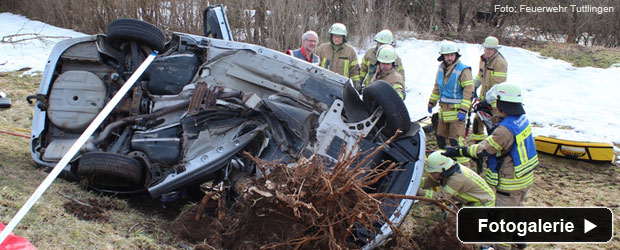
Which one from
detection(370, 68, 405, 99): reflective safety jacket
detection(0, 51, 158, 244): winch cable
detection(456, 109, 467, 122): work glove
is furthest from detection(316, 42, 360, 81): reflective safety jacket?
detection(0, 51, 158, 244): winch cable

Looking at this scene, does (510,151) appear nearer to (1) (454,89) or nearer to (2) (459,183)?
(2) (459,183)

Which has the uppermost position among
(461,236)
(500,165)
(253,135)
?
(253,135)

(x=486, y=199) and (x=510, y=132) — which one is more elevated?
(x=510, y=132)

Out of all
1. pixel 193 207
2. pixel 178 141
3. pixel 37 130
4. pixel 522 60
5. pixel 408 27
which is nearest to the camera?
pixel 193 207

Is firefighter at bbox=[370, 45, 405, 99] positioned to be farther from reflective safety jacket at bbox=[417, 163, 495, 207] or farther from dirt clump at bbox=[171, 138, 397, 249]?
dirt clump at bbox=[171, 138, 397, 249]

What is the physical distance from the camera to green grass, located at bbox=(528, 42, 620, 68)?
39.5 feet

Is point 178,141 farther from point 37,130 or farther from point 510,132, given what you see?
point 510,132

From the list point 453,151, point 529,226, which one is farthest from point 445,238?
point 453,151

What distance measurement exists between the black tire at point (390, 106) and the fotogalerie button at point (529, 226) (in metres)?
0.94

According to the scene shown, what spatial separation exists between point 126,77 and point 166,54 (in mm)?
455

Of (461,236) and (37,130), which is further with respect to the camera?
(37,130)

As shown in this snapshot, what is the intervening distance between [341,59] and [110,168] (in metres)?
3.90

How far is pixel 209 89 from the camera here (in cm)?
482

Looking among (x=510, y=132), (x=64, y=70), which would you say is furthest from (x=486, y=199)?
(x=64, y=70)
